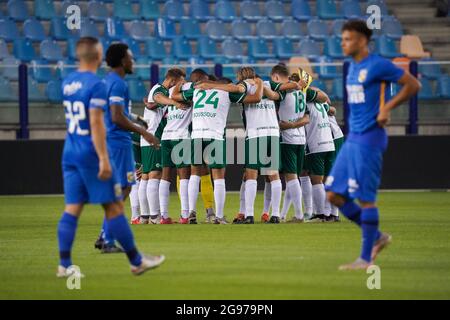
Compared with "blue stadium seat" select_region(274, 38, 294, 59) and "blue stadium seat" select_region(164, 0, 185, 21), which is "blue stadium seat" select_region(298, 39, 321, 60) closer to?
"blue stadium seat" select_region(274, 38, 294, 59)

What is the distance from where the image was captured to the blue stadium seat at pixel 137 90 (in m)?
23.1

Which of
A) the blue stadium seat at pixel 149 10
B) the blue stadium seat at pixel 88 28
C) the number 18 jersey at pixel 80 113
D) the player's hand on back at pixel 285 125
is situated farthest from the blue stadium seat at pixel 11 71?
the number 18 jersey at pixel 80 113

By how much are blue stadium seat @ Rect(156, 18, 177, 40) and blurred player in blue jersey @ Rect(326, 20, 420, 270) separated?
15.4 meters

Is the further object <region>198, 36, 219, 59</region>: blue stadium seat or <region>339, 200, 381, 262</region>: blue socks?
<region>198, 36, 219, 59</region>: blue stadium seat

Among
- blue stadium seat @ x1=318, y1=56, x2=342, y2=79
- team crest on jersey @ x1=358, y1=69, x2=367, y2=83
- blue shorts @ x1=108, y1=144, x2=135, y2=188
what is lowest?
blue shorts @ x1=108, y1=144, x2=135, y2=188

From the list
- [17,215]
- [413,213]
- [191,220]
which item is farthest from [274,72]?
[17,215]

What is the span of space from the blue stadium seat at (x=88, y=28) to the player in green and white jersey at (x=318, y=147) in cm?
912

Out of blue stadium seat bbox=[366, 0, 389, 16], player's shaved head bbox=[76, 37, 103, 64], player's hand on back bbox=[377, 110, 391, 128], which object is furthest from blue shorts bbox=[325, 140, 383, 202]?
blue stadium seat bbox=[366, 0, 389, 16]

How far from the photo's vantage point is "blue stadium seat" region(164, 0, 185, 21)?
26516mm

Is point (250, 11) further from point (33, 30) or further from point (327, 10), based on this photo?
point (33, 30)

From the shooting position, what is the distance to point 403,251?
12.7m

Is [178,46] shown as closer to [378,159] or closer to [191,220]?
[191,220]

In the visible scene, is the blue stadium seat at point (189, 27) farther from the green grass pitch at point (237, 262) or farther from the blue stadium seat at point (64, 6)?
the green grass pitch at point (237, 262)

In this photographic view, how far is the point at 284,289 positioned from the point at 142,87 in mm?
13984
